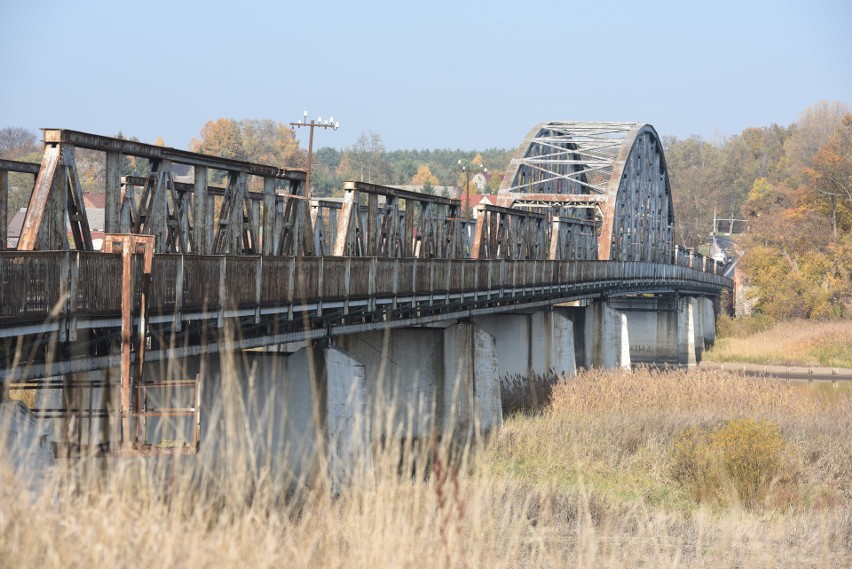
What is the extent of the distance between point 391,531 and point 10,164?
38.7 ft

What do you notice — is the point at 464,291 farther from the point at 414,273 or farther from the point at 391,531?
the point at 391,531

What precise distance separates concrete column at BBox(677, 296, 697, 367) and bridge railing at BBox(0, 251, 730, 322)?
1660 inches

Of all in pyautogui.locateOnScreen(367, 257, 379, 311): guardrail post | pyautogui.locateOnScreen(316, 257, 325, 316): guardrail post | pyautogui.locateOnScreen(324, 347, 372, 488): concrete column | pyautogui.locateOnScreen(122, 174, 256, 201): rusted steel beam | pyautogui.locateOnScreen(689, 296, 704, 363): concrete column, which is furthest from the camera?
pyautogui.locateOnScreen(689, 296, 704, 363): concrete column

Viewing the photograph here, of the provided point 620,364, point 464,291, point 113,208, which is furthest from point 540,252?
point 113,208

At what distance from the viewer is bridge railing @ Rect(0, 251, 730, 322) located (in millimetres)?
15008

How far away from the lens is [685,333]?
3270 inches

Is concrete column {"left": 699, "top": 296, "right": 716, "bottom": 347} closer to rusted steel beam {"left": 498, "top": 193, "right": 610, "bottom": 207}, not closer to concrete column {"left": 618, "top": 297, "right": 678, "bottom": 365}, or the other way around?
concrete column {"left": 618, "top": 297, "right": 678, "bottom": 365}

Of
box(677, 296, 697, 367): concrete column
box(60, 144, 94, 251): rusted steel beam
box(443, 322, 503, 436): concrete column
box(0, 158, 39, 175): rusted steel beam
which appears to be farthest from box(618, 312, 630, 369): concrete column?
box(60, 144, 94, 251): rusted steel beam

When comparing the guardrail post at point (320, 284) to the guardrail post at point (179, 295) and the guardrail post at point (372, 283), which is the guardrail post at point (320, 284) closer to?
the guardrail post at point (372, 283)

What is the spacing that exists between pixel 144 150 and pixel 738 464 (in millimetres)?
14499

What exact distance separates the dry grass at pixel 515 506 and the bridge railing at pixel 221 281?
159 cm

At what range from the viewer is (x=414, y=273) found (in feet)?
104

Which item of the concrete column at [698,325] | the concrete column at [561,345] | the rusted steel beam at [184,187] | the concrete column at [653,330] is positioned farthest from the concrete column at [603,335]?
the rusted steel beam at [184,187]

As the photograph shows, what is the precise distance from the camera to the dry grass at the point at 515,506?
690cm
